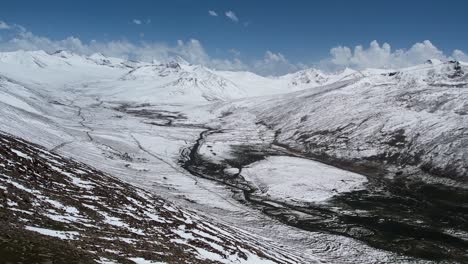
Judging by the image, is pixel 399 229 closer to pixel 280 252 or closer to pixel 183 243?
pixel 280 252

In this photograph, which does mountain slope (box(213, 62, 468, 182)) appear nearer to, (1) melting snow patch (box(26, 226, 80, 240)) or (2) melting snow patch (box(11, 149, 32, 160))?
(2) melting snow patch (box(11, 149, 32, 160))

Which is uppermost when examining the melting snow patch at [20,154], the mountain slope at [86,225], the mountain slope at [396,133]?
the mountain slope at [396,133]

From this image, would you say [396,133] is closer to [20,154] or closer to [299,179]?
[299,179]

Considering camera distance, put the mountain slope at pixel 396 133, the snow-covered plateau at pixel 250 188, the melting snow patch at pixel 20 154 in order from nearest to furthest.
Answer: the snow-covered plateau at pixel 250 188 < the melting snow patch at pixel 20 154 < the mountain slope at pixel 396 133

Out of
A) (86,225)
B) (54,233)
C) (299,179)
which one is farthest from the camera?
(299,179)

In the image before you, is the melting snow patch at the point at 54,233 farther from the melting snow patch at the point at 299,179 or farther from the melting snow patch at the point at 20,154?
the melting snow patch at the point at 299,179

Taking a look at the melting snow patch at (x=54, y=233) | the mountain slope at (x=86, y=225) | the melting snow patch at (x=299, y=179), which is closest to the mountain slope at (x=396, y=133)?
the melting snow patch at (x=299, y=179)

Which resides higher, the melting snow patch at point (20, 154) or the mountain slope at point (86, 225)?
the melting snow patch at point (20, 154)

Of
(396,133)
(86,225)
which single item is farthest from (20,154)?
(396,133)

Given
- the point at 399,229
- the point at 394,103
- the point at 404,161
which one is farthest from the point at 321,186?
the point at 394,103
